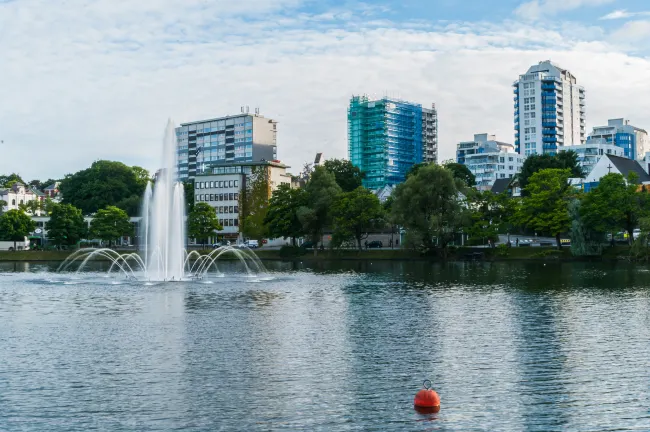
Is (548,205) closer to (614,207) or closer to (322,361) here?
(614,207)

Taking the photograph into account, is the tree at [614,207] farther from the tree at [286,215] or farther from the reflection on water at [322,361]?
the reflection on water at [322,361]

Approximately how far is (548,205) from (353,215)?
1456 inches

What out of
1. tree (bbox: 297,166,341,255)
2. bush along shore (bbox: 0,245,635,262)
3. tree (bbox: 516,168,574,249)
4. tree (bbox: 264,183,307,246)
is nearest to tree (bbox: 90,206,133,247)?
bush along shore (bbox: 0,245,635,262)

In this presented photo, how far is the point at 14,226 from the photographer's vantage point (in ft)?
541

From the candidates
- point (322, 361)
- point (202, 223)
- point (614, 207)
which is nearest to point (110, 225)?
point (202, 223)

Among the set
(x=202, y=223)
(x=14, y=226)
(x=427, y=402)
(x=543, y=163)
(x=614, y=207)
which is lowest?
(x=427, y=402)

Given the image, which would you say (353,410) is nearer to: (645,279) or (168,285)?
(168,285)

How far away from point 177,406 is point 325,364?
28.0 feet

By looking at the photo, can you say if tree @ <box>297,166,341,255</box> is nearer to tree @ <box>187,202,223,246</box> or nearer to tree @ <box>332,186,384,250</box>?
tree @ <box>332,186,384,250</box>

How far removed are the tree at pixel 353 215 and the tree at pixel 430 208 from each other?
1354cm

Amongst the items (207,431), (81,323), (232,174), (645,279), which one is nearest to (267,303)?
(81,323)

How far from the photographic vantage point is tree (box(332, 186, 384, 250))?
13988 centimetres

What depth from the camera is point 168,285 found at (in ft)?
234

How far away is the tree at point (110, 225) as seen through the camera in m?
164
